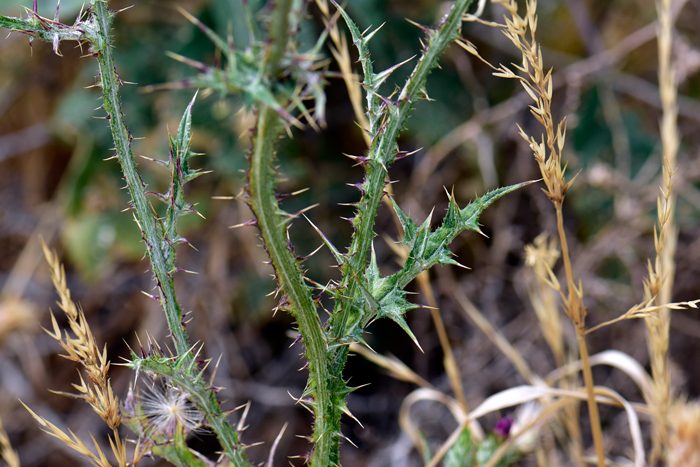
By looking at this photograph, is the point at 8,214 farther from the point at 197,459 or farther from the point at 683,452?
the point at 683,452

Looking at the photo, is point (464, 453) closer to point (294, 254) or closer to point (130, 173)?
point (294, 254)

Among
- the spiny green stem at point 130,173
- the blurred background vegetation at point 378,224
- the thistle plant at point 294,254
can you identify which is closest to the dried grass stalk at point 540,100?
the thistle plant at point 294,254

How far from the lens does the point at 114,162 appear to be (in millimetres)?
2328

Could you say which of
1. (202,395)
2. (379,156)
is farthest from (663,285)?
(202,395)

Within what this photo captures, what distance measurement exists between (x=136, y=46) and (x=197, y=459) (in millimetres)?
2120

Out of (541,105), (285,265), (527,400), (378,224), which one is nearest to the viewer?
(285,265)

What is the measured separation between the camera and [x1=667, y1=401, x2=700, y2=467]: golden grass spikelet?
2.63 feet

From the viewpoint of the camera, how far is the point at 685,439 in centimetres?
82

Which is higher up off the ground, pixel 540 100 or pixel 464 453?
pixel 540 100

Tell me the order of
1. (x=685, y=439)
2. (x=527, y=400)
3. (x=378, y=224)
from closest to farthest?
(x=685, y=439), (x=527, y=400), (x=378, y=224)

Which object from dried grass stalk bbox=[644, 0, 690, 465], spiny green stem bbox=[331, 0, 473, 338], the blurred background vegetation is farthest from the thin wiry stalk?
the blurred background vegetation

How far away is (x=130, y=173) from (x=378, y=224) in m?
1.90

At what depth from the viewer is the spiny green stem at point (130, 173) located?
0.58 metres

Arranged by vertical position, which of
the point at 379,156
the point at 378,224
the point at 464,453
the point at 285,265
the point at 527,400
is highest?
the point at 379,156
